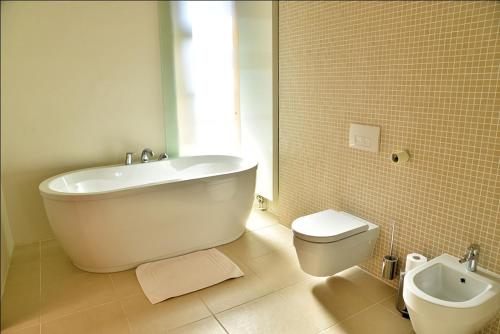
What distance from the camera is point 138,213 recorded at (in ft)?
7.55

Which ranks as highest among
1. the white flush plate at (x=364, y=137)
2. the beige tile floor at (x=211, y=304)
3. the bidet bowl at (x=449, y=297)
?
the white flush plate at (x=364, y=137)

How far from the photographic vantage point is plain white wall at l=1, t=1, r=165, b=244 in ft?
8.26

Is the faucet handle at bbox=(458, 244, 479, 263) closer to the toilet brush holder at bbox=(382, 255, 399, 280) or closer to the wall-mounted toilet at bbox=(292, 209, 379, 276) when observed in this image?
the toilet brush holder at bbox=(382, 255, 399, 280)

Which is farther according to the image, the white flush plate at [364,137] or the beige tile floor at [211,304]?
the white flush plate at [364,137]

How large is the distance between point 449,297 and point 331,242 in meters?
0.61

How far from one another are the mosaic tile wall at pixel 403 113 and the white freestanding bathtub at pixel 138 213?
62cm

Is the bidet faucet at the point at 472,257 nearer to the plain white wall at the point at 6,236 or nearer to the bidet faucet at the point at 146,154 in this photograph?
the bidet faucet at the point at 146,154

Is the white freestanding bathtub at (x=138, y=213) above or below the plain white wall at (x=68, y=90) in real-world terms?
below

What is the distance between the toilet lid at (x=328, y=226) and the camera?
6.48 ft

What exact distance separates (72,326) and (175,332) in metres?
0.55

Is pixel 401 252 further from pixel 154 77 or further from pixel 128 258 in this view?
pixel 154 77

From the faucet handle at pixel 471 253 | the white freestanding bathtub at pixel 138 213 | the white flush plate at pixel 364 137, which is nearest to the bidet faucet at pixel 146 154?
the white freestanding bathtub at pixel 138 213

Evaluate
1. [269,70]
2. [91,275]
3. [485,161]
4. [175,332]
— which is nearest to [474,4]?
[485,161]

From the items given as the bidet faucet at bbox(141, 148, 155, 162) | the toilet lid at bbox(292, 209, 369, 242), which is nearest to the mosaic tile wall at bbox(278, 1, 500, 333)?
the toilet lid at bbox(292, 209, 369, 242)
